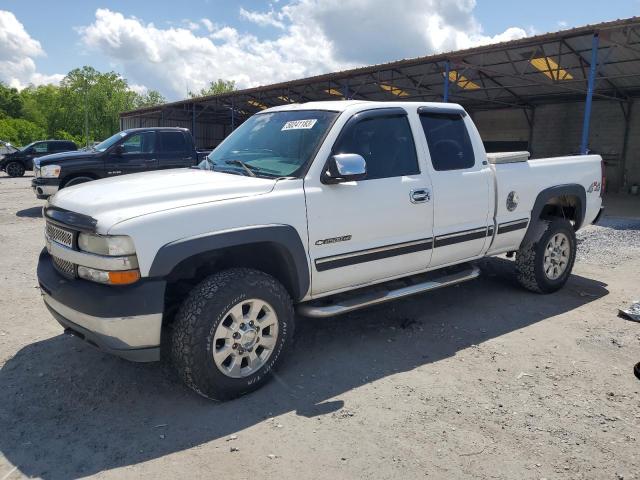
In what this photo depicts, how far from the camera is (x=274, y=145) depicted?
161 inches

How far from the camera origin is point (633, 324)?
4.86 metres

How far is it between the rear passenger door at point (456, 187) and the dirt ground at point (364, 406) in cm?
78

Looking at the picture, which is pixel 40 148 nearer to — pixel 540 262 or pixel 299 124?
pixel 299 124

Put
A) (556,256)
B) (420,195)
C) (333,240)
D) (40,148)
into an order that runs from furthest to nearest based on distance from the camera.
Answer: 1. (40,148)
2. (556,256)
3. (420,195)
4. (333,240)

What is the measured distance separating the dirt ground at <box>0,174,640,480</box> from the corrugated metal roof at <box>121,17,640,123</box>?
9920 mm

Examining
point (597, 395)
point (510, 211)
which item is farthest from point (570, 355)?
point (510, 211)

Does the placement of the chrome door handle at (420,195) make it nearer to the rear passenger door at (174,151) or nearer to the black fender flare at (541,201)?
the black fender flare at (541,201)

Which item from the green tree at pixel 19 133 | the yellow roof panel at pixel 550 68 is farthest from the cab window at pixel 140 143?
the green tree at pixel 19 133

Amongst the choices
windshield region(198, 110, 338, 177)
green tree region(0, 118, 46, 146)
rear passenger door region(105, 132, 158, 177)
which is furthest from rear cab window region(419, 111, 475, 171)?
green tree region(0, 118, 46, 146)

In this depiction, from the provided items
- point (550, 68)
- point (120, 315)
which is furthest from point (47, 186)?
point (550, 68)

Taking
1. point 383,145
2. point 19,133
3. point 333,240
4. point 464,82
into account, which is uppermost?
point 464,82

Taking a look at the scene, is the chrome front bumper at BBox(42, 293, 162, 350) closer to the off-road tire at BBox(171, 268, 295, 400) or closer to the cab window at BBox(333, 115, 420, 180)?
the off-road tire at BBox(171, 268, 295, 400)

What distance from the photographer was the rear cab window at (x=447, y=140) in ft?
14.7

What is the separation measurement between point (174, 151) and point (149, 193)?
8.38 metres
